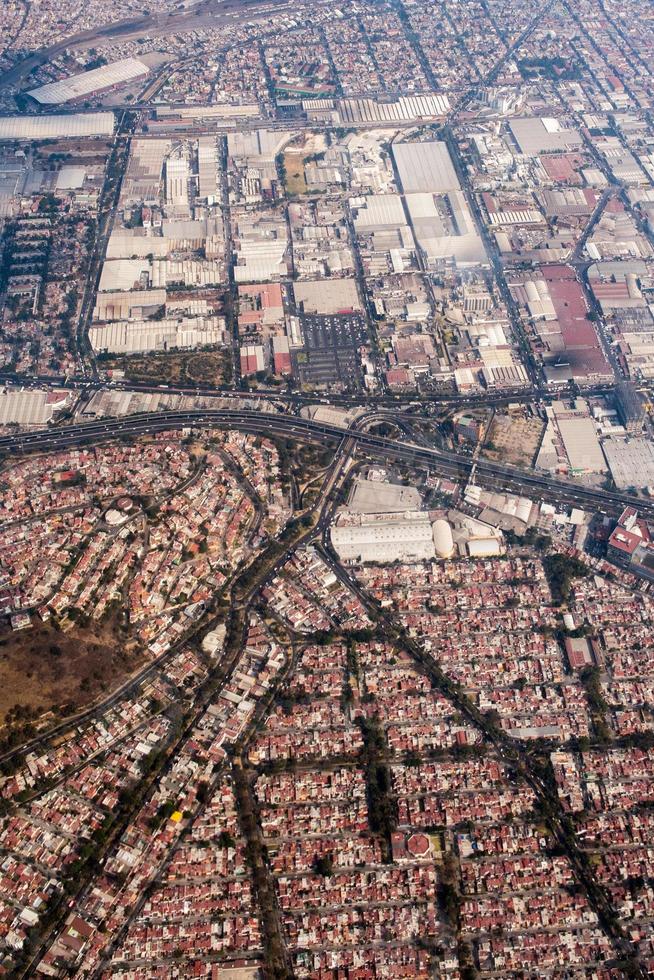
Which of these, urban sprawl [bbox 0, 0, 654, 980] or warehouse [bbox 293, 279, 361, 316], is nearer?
urban sprawl [bbox 0, 0, 654, 980]

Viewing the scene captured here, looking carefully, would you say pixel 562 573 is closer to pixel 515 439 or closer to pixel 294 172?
pixel 515 439

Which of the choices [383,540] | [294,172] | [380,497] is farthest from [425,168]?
[383,540]

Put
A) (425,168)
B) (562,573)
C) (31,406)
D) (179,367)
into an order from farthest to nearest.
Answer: (425,168), (179,367), (31,406), (562,573)

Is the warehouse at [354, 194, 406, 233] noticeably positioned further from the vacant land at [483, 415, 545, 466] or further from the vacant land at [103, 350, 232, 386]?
the vacant land at [483, 415, 545, 466]

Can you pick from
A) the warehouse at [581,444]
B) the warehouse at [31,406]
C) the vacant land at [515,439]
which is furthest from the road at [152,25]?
the warehouse at [581,444]

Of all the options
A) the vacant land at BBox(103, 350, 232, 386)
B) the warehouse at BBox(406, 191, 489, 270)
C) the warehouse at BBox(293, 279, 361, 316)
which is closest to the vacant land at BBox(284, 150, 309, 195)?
the warehouse at BBox(406, 191, 489, 270)

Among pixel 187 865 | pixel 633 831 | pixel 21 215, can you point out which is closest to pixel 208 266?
pixel 21 215
